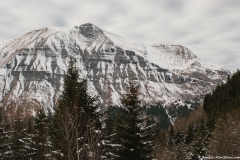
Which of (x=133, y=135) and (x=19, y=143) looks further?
(x=19, y=143)

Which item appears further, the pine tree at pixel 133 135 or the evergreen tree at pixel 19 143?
the evergreen tree at pixel 19 143

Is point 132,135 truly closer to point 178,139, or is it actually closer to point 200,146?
point 200,146

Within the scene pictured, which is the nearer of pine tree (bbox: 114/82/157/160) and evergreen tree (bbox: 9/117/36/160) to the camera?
pine tree (bbox: 114/82/157/160)

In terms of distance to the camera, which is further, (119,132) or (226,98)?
(226,98)

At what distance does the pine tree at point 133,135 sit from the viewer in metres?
19.0

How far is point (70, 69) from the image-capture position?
71.2ft

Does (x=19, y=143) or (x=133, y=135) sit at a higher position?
(x=133, y=135)

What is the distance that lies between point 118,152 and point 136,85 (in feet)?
17.6

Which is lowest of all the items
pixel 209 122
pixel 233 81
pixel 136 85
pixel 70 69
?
pixel 209 122

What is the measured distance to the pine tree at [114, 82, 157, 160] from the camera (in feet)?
62.2

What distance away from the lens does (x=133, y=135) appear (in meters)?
19.1

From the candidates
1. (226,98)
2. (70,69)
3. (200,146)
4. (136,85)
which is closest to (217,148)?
(200,146)

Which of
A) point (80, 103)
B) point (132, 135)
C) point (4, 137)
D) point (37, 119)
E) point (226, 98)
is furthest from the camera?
point (226, 98)

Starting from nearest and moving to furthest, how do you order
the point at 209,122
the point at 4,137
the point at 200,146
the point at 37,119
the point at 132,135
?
1. the point at 132,135
2. the point at 4,137
3. the point at 37,119
4. the point at 200,146
5. the point at 209,122
